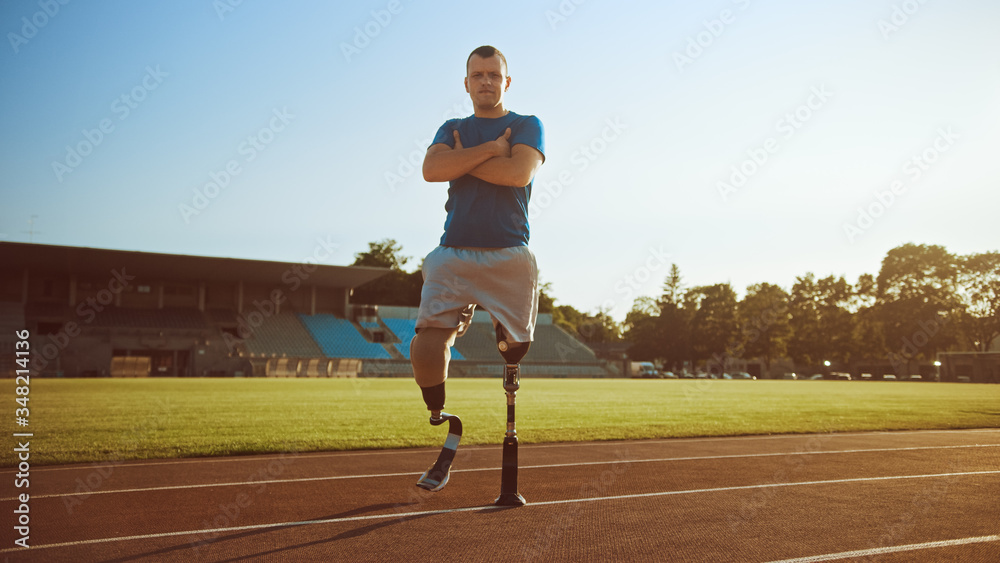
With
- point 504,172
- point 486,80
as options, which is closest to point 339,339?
point 486,80

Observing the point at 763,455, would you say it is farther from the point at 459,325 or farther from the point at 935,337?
the point at 935,337

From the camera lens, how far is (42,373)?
144 ft

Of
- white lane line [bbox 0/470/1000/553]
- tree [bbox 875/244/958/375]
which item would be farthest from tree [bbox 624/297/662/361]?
white lane line [bbox 0/470/1000/553]

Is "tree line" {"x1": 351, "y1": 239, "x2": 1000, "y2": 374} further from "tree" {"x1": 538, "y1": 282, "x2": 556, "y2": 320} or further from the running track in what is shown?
the running track

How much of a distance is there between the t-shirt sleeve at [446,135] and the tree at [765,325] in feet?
308

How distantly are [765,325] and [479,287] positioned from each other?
95.7 m

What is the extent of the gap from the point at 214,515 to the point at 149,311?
56001 mm

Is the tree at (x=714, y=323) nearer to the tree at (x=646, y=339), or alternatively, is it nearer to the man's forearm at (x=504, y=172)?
the tree at (x=646, y=339)

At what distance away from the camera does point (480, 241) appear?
4117 millimetres

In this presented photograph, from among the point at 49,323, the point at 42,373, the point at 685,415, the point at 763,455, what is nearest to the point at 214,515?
the point at 763,455

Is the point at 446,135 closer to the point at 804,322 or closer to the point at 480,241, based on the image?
the point at 480,241

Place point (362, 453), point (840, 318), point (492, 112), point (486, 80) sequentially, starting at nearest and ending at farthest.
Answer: point (486, 80) < point (492, 112) < point (362, 453) < point (840, 318)

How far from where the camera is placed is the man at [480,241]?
4.02 metres

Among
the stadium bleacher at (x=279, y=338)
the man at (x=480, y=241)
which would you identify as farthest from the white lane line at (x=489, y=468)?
the stadium bleacher at (x=279, y=338)
